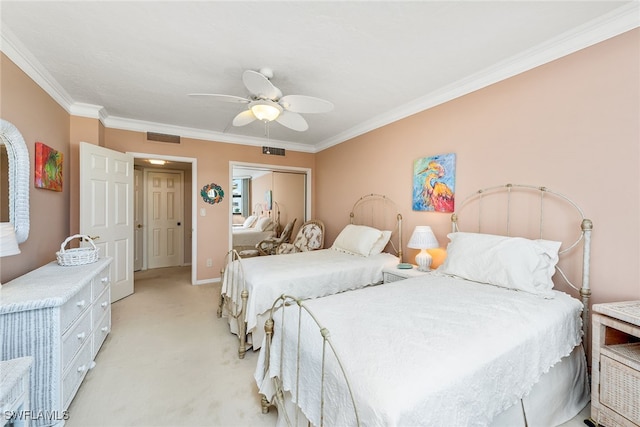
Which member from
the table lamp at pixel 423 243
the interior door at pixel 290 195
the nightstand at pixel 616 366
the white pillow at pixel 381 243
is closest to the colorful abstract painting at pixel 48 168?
the interior door at pixel 290 195

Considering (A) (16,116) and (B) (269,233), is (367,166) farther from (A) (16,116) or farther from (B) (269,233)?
(A) (16,116)

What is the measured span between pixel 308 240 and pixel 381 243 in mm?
1556

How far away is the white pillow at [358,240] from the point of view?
330cm

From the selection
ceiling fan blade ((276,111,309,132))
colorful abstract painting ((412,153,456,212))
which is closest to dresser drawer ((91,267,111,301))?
ceiling fan blade ((276,111,309,132))

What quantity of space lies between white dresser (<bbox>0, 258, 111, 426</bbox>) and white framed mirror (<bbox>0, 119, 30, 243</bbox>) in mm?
474

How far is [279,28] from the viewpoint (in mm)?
1856

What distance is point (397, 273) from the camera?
9.11 ft

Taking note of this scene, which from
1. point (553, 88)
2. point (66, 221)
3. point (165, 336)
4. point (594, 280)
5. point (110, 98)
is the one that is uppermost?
point (110, 98)

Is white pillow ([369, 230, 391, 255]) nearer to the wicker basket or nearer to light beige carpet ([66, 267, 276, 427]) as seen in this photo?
light beige carpet ([66, 267, 276, 427])

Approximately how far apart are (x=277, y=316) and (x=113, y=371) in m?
1.57

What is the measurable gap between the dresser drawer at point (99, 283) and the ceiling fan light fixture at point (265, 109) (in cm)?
192

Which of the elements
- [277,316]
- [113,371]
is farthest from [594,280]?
[113,371]

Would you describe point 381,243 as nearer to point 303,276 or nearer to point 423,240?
point 423,240

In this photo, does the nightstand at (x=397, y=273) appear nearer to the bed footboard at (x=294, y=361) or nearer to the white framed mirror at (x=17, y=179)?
the bed footboard at (x=294, y=361)
